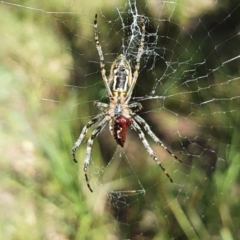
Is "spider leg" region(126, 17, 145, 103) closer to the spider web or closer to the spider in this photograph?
the spider

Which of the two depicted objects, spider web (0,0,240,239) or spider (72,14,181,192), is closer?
spider (72,14,181,192)

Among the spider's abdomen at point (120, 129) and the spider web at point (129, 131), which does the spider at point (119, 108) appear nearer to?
the spider's abdomen at point (120, 129)

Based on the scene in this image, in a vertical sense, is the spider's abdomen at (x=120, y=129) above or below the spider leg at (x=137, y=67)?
below

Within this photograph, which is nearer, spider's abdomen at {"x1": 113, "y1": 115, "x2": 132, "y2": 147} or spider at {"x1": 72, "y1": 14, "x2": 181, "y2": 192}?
spider at {"x1": 72, "y1": 14, "x2": 181, "y2": 192}

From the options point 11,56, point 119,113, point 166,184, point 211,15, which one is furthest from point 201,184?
point 11,56

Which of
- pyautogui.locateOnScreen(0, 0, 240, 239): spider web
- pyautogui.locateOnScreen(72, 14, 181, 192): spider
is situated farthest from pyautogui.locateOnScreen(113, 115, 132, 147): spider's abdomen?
pyautogui.locateOnScreen(0, 0, 240, 239): spider web

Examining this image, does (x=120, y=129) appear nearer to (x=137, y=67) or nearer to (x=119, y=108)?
(x=119, y=108)

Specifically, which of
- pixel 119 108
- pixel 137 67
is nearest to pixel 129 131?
pixel 119 108

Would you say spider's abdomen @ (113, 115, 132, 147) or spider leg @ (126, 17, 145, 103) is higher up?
spider leg @ (126, 17, 145, 103)

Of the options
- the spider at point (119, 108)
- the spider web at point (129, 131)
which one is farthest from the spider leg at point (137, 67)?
the spider web at point (129, 131)
